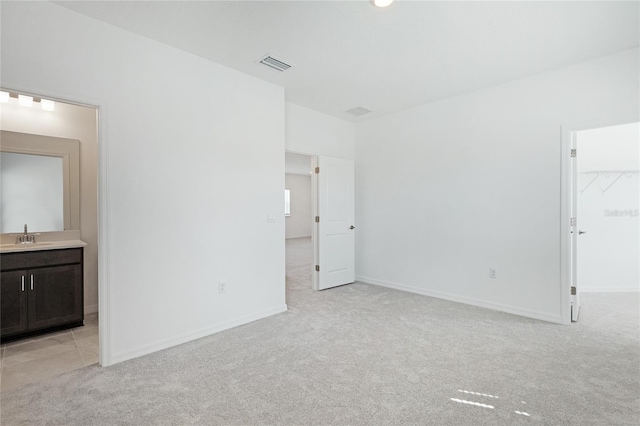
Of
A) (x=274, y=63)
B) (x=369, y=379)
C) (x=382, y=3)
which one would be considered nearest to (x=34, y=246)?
(x=274, y=63)

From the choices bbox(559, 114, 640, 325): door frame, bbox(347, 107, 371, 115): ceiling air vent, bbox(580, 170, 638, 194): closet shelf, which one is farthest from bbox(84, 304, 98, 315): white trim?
bbox(580, 170, 638, 194): closet shelf

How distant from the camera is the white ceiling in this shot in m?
2.29

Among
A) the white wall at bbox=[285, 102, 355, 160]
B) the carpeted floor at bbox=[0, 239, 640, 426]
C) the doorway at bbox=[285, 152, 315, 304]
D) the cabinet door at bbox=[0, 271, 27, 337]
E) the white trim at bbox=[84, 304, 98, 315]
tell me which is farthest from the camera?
the doorway at bbox=[285, 152, 315, 304]

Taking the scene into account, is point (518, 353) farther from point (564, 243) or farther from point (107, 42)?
point (107, 42)

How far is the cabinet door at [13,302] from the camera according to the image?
282 cm

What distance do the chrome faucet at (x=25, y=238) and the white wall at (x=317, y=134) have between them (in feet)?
10.2

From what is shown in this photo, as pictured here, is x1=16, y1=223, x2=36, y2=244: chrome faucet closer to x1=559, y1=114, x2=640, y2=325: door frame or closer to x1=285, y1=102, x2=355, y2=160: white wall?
x1=285, y1=102, x2=355, y2=160: white wall

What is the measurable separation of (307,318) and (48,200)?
328 cm

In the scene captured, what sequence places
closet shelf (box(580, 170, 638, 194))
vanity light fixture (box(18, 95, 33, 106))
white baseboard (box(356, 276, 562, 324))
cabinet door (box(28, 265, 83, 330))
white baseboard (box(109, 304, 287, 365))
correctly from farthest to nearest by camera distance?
closet shelf (box(580, 170, 638, 194))
white baseboard (box(356, 276, 562, 324))
vanity light fixture (box(18, 95, 33, 106))
cabinet door (box(28, 265, 83, 330))
white baseboard (box(109, 304, 287, 365))

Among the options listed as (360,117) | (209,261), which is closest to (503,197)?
(360,117)

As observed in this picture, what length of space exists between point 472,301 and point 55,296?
15.9 ft

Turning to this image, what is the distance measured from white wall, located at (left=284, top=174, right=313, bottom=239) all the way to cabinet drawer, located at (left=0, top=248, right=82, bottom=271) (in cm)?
902

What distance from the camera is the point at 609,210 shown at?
4707 mm

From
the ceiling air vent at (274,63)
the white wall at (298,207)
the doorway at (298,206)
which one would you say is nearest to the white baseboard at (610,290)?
the ceiling air vent at (274,63)
